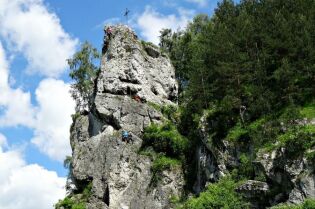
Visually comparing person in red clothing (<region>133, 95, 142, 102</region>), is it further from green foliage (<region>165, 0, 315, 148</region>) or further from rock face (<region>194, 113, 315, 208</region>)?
rock face (<region>194, 113, 315, 208</region>)

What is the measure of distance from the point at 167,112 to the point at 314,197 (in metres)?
21.4

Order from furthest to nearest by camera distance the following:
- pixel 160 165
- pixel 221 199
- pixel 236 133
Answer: pixel 160 165, pixel 236 133, pixel 221 199

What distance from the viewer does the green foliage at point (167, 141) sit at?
136 feet

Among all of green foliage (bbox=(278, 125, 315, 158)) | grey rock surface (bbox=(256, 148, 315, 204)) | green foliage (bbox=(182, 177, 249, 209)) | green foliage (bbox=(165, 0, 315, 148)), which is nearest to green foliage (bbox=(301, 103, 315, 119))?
green foliage (bbox=(165, 0, 315, 148))

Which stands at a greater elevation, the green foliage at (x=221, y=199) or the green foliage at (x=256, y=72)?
the green foliage at (x=256, y=72)

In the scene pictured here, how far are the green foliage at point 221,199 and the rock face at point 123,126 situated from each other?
7202 millimetres

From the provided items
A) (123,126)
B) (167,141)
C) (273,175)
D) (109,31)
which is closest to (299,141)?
(273,175)

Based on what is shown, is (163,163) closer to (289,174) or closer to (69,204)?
(69,204)

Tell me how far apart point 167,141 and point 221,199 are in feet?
38.6

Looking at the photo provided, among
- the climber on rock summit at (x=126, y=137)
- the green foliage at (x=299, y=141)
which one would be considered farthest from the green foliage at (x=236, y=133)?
the climber on rock summit at (x=126, y=137)

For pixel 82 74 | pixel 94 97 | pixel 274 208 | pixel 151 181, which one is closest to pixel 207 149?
pixel 151 181

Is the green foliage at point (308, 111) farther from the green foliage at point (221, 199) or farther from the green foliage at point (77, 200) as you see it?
the green foliage at point (77, 200)

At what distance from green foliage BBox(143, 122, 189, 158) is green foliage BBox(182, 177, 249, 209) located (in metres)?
8.86

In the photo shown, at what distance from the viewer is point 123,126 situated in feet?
145
